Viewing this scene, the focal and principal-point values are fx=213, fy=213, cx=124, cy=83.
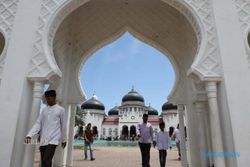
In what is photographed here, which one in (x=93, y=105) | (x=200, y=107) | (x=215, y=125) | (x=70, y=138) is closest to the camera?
(x=215, y=125)

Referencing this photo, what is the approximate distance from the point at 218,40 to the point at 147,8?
3.44m

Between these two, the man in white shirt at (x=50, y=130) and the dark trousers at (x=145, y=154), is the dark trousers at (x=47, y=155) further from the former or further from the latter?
the dark trousers at (x=145, y=154)

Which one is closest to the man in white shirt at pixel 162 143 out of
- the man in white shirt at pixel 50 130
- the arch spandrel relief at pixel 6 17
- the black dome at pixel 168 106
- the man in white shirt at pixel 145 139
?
the man in white shirt at pixel 145 139

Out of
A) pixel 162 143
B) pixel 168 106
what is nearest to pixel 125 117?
pixel 168 106

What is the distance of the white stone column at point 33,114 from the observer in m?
4.16

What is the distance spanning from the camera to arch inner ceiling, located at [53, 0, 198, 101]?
24.3ft

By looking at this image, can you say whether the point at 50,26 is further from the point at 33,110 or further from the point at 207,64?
the point at 207,64

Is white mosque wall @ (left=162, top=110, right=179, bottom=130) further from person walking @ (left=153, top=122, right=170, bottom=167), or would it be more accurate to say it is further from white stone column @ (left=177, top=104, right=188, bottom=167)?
person walking @ (left=153, top=122, right=170, bottom=167)

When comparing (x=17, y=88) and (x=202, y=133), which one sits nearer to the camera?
(x=17, y=88)

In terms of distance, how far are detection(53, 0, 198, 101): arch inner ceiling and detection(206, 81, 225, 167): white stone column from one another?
9.33ft

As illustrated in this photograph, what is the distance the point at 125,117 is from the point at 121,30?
43250mm

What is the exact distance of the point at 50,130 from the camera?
340 cm

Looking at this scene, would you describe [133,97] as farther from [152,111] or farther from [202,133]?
[202,133]

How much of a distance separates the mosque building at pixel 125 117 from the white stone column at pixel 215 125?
141ft
